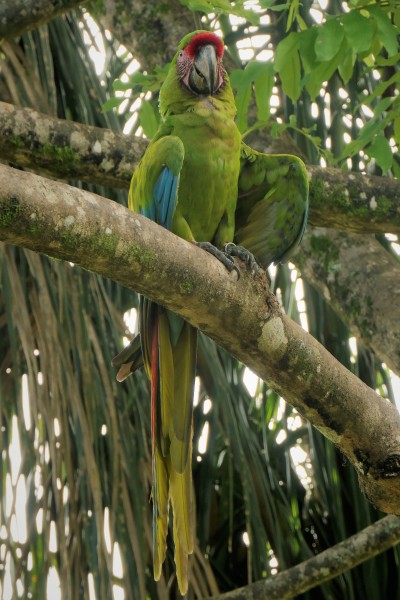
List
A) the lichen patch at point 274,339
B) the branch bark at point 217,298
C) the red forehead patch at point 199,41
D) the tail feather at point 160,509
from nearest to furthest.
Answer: the branch bark at point 217,298 < the lichen patch at point 274,339 < the tail feather at point 160,509 < the red forehead patch at point 199,41

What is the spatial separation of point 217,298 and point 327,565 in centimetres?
99

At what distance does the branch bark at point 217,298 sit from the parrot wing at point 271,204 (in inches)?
18.4

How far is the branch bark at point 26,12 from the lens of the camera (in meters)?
1.86

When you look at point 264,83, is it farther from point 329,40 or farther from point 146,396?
point 146,396

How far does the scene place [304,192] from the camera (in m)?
1.67

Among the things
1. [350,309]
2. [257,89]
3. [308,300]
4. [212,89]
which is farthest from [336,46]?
[308,300]

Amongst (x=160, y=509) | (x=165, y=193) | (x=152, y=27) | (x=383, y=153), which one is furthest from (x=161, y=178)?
(x=152, y=27)

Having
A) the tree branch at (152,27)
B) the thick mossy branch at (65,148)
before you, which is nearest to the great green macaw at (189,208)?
the thick mossy branch at (65,148)

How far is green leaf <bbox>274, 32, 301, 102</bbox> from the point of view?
5.06ft

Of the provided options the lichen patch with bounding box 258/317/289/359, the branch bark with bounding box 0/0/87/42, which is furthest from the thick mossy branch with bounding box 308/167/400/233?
the branch bark with bounding box 0/0/87/42

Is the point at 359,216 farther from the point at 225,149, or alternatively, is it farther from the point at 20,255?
the point at 20,255

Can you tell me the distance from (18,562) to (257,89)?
1194 millimetres

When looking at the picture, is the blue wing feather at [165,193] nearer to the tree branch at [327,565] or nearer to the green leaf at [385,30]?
the green leaf at [385,30]

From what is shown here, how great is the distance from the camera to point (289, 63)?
5.21 feet
